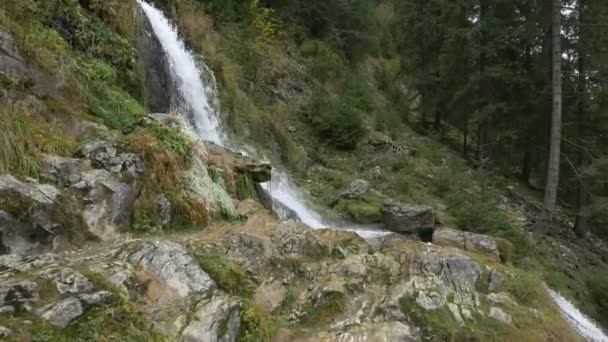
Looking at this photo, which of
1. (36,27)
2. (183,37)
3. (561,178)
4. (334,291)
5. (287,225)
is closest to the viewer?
(334,291)

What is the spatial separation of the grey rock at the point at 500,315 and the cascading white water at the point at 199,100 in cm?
433

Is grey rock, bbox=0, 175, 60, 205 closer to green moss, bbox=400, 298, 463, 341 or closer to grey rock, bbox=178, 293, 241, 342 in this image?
grey rock, bbox=178, 293, 241, 342

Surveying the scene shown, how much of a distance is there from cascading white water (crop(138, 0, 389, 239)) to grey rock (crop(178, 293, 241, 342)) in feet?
17.3

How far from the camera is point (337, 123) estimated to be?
50.0ft

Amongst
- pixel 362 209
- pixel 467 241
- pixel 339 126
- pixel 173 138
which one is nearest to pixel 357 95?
pixel 339 126

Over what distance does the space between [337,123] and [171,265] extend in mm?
11544

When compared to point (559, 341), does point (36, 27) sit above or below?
above

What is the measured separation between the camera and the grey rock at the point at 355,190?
11.7m

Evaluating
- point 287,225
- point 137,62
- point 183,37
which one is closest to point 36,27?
point 137,62

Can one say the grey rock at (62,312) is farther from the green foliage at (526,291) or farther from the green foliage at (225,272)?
the green foliage at (526,291)

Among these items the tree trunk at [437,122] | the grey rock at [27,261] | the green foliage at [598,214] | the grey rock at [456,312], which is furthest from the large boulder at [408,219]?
the tree trunk at [437,122]

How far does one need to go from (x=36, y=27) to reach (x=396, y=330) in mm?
5429

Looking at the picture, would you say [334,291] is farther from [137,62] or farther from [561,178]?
[561,178]

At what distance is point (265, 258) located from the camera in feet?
16.0
